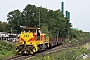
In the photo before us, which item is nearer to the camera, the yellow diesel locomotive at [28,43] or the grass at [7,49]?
the grass at [7,49]

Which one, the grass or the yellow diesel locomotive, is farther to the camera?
the yellow diesel locomotive

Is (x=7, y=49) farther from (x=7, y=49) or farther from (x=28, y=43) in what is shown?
(x=28, y=43)

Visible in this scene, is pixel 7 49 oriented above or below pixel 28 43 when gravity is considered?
below

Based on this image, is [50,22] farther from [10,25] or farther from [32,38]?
[32,38]

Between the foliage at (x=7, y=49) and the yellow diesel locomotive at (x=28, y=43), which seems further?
the yellow diesel locomotive at (x=28, y=43)

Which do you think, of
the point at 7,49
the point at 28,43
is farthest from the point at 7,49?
the point at 28,43

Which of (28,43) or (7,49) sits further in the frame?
(7,49)

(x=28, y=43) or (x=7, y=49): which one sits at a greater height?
(x=28, y=43)

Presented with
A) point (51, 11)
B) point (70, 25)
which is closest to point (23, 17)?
point (51, 11)

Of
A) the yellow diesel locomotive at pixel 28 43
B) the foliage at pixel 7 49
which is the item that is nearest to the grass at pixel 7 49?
the foliage at pixel 7 49

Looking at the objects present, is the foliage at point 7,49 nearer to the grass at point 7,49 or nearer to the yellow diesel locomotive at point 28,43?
the grass at point 7,49

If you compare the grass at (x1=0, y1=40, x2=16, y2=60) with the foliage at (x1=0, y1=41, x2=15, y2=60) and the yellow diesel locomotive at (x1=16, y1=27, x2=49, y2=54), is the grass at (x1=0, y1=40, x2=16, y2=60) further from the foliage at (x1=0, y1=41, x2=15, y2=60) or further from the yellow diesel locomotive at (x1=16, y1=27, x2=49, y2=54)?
the yellow diesel locomotive at (x1=16, y1=27, x2=49, y2=54)

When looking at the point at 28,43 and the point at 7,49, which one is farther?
the point at 7,49

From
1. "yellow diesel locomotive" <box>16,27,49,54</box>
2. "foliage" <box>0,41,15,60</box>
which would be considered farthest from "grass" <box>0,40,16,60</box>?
"yellow diesel locomotive" <box>16,27,49,54</box>
